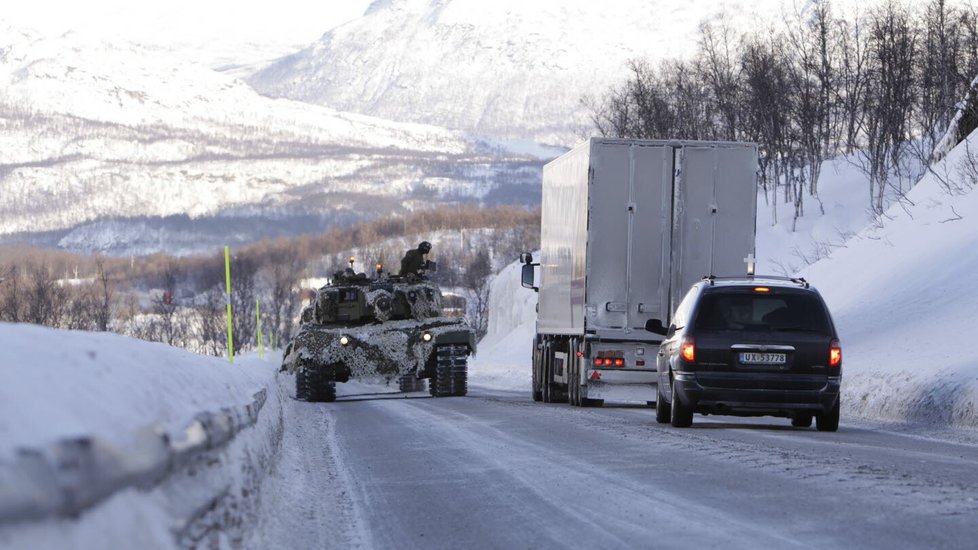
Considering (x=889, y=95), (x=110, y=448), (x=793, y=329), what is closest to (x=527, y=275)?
(x=793, y=329)

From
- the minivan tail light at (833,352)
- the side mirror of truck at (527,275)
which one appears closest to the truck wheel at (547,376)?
the side mirror of truck at (527,275)

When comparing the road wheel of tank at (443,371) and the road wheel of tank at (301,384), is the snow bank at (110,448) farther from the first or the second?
the road wheel of tank at (443,371)

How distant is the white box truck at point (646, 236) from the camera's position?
72.8 feet

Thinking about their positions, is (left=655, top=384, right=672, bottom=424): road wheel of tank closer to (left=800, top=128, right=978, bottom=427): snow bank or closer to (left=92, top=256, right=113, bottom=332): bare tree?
(left=800, top=128, right=978, bottom=427): snow bank

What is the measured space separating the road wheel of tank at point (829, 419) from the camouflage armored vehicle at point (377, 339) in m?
13.3

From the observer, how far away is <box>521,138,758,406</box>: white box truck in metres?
22.2

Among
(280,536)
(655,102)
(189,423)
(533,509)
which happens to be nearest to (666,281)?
(533,509)

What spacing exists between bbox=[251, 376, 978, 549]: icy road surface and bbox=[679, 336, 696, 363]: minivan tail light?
797 millimetres

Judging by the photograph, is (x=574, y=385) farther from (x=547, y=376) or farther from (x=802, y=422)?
(x=802, y=422)

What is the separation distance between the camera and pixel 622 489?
32.9ft

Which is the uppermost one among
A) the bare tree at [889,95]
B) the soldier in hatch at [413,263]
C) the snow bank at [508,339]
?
the bare tree at [889,95]

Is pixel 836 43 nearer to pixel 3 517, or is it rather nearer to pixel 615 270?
pixel 615 270

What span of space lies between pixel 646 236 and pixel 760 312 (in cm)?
579

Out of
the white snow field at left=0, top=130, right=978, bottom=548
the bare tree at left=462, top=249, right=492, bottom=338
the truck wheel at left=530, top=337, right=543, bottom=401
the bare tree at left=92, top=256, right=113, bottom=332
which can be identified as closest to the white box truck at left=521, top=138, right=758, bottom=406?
the white snow field at left=0, top=130, right=978, bottom=548
